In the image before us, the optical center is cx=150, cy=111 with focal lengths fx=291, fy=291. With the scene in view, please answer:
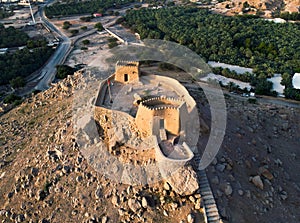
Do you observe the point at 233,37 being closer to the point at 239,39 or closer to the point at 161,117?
the point at 239,39

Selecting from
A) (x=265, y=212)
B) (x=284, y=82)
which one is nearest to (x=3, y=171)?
(x=265, y=212)

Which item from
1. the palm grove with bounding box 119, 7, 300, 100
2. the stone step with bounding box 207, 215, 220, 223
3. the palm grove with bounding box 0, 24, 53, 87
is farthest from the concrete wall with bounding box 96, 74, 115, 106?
the palm grove with bounding box 0, 24, 53, 87

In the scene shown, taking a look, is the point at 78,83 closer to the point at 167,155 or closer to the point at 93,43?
the point at 167,155

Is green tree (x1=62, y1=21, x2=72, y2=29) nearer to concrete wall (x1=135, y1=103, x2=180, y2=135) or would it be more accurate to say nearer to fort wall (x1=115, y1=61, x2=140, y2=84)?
fort wall (x1=115, y1=61, x2=140, y2=84)

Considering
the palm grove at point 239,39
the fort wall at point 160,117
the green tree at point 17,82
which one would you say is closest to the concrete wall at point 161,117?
the fort wall at point 160,117

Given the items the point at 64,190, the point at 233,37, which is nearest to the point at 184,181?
the point at 64,190

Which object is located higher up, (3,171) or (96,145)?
(96,145)

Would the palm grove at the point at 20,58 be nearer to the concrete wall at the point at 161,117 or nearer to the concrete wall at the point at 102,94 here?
the concrete wall at the point at 102,94
